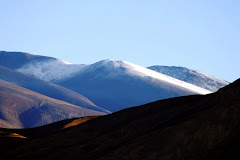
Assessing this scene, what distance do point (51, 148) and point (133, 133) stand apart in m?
9.16

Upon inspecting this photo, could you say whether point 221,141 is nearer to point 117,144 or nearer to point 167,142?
point 167,142

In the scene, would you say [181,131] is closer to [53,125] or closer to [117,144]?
[117,144]

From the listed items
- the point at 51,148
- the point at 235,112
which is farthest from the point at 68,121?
the point at 235,112

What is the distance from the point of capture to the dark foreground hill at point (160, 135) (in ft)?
130

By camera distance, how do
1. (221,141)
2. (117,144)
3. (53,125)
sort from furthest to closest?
(53,125)
(117,144)
(221,141)

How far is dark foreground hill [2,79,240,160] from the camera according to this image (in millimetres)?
39688

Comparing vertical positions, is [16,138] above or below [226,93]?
below

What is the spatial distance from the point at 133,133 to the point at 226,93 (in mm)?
11996

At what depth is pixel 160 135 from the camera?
44.1 meters

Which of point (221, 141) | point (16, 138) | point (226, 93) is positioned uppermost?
point (226, 93)

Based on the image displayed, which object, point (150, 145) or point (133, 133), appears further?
point (133, 133)

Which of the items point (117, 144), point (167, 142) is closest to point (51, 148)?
point (117, 144)

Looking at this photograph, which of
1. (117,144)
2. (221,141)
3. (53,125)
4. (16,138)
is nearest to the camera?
(221,141)

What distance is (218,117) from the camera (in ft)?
137
